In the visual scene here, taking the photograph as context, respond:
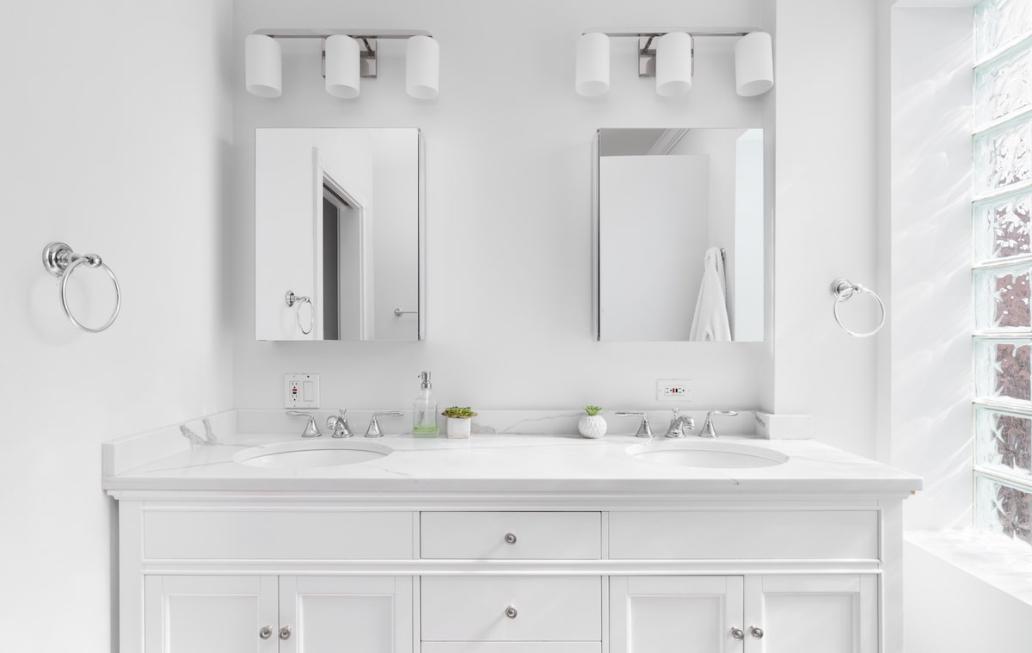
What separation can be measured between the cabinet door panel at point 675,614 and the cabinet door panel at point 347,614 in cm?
49

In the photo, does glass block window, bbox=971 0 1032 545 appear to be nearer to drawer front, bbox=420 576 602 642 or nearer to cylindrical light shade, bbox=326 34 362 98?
drawer front, bbox=420 576 602 642

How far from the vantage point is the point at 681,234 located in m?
1.86

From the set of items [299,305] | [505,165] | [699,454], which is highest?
[505,165]

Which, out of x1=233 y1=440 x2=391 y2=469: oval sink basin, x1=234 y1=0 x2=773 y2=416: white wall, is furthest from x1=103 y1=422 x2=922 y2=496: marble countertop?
x1=234 y1=0 x2=773 y2=416: white wall

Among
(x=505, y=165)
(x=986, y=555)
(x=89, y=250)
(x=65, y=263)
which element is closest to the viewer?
(x=65, y=263)

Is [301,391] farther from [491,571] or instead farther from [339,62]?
[339,62]

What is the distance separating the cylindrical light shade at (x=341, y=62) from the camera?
183cm

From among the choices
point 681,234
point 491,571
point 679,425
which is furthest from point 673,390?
point 491,571

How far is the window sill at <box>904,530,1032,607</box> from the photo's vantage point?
4.67 feet

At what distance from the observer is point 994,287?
5.68 ft

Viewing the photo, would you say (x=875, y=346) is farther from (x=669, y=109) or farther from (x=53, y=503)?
(x=53, y=503)

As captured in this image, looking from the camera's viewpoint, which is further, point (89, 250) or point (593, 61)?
point (593, 61)

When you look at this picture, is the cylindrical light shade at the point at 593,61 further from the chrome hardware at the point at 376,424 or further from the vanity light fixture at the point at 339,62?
the chrome hardware at the point at 376,424

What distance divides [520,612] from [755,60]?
1.70m
